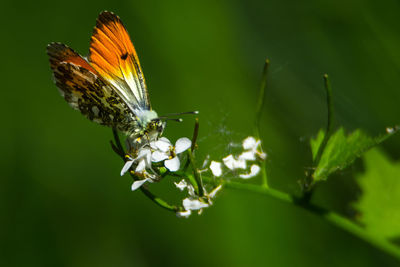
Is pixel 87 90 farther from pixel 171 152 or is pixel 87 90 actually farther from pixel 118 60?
pixel 171 152

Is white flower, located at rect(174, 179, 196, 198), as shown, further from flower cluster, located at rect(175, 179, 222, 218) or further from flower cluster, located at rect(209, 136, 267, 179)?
flower cluster, located at rect(209, 136, 267, 179)

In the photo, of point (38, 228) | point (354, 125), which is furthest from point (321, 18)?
point (38, 228)

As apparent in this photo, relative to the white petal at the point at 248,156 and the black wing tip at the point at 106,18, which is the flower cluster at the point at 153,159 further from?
the black wing tip at the point at 106,18

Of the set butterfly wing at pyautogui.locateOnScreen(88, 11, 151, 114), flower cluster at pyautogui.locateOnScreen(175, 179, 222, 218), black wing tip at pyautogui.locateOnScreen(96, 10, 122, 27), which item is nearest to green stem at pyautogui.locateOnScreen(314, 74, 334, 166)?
flower cluster at pyautogui.locateOnScreen(175, 179, 222, 218)

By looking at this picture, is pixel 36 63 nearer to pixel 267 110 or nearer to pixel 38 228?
pixel 38 228

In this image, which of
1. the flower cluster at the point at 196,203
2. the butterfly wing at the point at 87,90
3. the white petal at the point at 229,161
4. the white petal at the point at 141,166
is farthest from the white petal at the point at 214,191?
the butterfly wing at the point at 87,90
